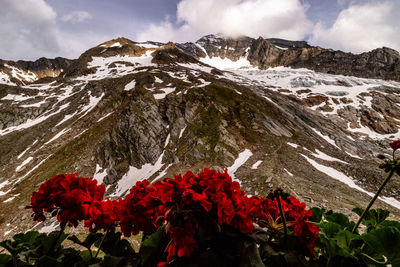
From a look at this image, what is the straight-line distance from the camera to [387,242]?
1812 millimetres

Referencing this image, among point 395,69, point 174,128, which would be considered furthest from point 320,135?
point 395,69

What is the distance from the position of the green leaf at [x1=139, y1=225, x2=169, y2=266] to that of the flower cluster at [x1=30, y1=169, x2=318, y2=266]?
0.15 m

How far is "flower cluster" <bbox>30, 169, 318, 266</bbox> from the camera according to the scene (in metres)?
1.95

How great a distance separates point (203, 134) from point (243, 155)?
784cm

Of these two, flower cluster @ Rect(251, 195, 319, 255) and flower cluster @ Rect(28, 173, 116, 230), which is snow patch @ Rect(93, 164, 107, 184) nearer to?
flower cluster @ Rect(28, 173, 116, 230)

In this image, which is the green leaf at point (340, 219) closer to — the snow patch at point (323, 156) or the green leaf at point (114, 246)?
the green leaf at point (114, 246)

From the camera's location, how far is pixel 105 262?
205 cm

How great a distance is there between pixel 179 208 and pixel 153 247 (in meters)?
0.45

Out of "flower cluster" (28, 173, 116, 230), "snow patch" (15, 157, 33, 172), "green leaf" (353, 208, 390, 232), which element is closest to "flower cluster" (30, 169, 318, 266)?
"flower cluster" (28, 173, 116, 230)

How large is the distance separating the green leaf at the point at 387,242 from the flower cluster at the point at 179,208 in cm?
45

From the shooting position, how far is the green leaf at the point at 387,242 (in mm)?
1761

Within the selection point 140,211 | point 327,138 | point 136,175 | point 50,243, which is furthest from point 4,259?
point 327,138

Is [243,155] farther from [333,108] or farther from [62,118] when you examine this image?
[333,108]

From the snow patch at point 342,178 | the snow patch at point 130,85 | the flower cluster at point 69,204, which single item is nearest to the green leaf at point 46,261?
the flower cluster at point 69,204
